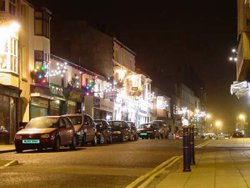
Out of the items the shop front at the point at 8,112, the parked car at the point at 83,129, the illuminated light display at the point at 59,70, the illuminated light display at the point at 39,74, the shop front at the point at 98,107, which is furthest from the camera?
the shop front at the point at 98,107

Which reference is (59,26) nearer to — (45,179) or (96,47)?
(96,47)

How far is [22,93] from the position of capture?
38594mm

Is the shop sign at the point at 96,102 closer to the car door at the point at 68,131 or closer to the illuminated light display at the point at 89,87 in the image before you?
the illuminated light display at the point at 89,87

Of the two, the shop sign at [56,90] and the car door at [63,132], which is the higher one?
the shop sign at [56,90]

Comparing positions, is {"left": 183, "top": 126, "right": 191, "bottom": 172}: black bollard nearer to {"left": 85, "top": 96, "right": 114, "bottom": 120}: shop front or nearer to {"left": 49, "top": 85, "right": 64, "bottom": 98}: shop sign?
{"left": 49, "top": 85, "right": 64, "bottom": 98}: shop sign

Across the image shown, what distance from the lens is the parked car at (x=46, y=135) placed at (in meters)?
25.5

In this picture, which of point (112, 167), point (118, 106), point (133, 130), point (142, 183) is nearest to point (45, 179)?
point (142, 183)

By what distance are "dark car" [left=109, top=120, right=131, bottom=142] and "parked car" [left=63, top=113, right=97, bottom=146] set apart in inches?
305

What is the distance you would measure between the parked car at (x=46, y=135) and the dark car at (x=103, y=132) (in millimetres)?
8140

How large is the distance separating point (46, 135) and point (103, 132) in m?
11.6

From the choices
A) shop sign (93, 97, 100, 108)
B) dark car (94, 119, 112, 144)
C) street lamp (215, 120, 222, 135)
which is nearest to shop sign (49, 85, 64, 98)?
dark car (94, 119, 112, 144)

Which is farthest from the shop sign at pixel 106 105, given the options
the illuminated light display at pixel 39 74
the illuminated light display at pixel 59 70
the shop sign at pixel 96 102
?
the illuminated light display at pixel 39 74

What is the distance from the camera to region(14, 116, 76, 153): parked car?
25.5 meters

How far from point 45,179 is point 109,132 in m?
24.8
